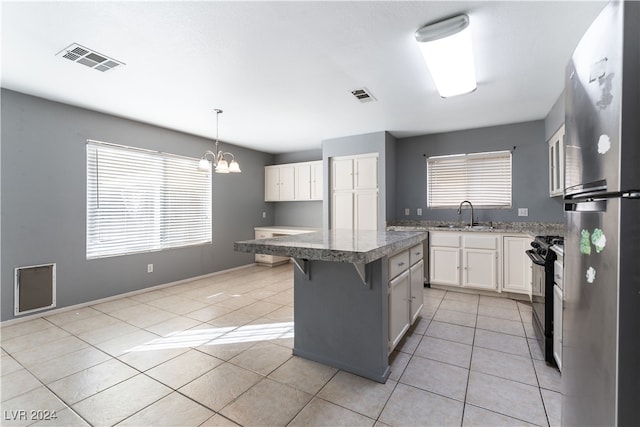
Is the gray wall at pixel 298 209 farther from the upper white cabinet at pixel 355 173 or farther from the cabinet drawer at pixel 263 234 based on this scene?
the upper white cabinet at pixel 355 173

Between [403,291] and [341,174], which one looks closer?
[403,291]

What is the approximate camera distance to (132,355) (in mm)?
2334

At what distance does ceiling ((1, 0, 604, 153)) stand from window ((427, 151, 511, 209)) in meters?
0.67

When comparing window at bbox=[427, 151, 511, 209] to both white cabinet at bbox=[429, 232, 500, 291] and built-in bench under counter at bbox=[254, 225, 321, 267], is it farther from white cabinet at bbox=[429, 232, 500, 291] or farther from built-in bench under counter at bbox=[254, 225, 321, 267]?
built-in bench under counter at bbox=[254, 225, 321, 267]

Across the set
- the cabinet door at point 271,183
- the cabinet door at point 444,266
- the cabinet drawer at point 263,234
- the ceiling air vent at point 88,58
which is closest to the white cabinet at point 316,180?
the cabinet door at point 271,183

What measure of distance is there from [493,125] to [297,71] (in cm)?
333

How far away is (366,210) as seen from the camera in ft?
15.8

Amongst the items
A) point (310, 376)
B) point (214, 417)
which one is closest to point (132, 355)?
point (214, 417)

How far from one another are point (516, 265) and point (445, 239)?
912 mm

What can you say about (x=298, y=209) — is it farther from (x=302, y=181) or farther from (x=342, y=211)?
(x=342, y=211)

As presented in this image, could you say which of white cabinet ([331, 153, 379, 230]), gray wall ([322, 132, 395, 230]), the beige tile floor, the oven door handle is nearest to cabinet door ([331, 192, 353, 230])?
white cabinet ([331, 153, 379, 230])

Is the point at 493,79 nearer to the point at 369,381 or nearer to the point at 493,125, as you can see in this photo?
the point at 493,125

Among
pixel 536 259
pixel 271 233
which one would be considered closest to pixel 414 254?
pixel 536 259

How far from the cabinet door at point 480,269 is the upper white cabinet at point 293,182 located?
295 centimetres
